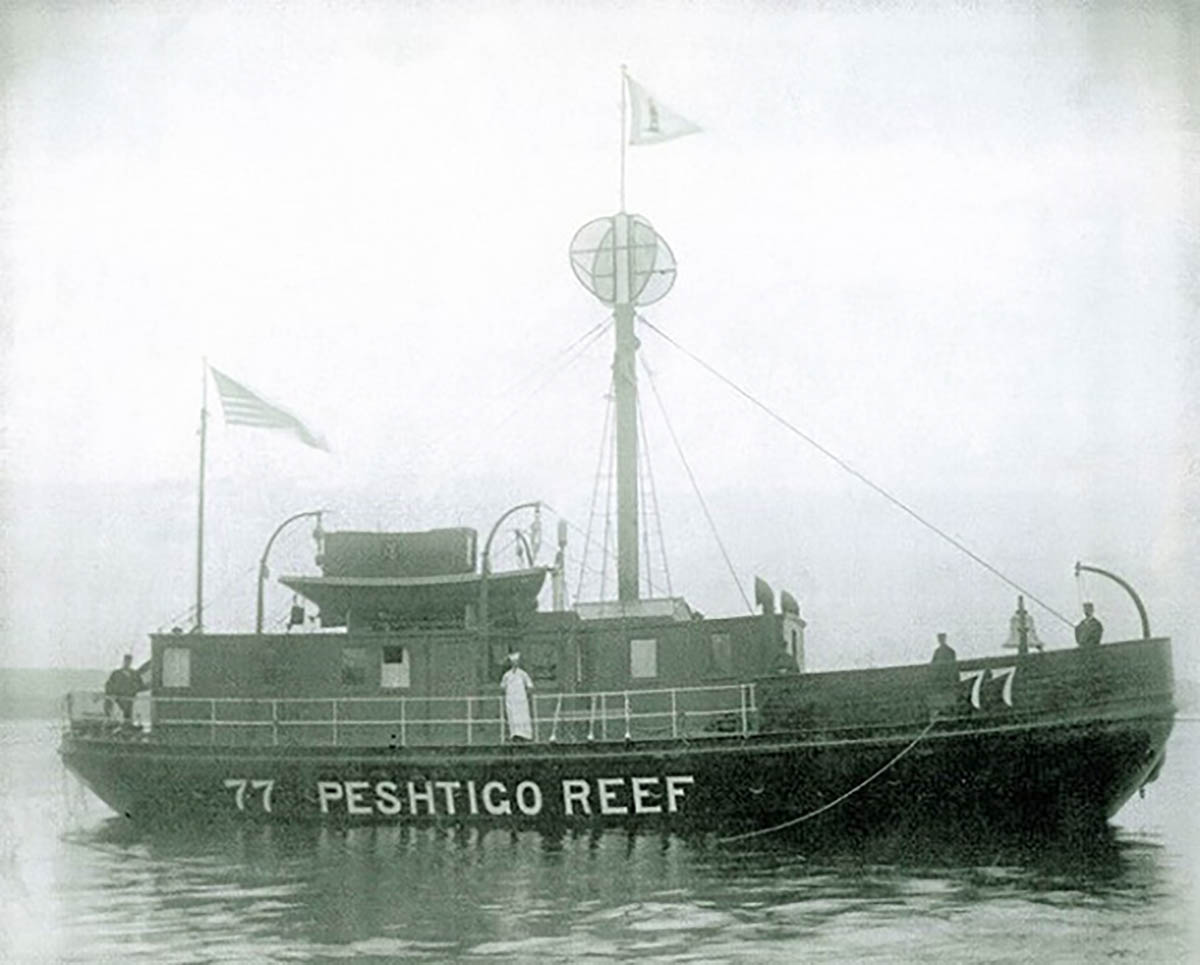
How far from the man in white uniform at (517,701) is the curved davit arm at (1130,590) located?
24.9 ft

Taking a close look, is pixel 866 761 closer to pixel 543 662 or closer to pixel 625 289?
pixel 543 662

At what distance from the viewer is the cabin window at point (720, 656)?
792 inches

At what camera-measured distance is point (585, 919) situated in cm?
1348

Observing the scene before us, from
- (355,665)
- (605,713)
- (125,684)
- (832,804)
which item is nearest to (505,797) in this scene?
(605,713)

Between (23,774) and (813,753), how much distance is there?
35.3 meters

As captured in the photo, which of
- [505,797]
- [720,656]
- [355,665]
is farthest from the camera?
[355,665]

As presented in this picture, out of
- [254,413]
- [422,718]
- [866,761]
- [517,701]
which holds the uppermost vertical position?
[254,413]

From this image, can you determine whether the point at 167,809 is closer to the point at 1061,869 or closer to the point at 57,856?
the point at 57,856

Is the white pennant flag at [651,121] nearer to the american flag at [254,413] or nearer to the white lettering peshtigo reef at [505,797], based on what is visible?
the american flag at [254,413]

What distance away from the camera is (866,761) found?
18.0 metres

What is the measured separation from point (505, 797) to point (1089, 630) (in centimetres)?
814

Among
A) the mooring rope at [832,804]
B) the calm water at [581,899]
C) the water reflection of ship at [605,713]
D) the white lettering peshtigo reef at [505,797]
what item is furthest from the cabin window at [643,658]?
the mooring rope at [832,804]

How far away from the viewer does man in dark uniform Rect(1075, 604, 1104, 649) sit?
18.3 m

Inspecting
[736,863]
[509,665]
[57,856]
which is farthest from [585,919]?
[57,856]
